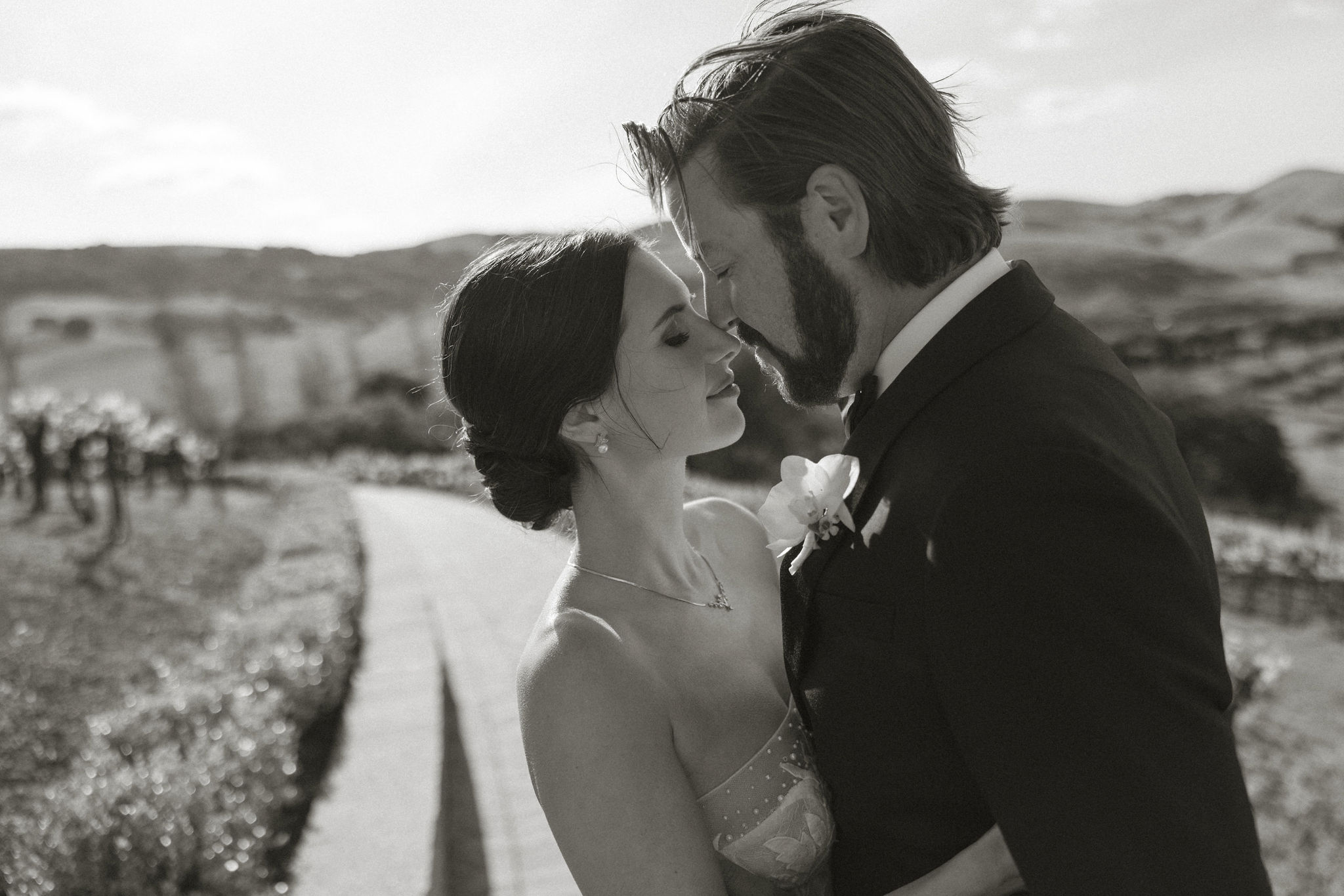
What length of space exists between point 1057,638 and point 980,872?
26.5 inches

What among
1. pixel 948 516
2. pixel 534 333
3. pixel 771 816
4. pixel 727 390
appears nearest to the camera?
pixel 948 516

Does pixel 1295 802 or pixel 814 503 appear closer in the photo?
pixel 814 503

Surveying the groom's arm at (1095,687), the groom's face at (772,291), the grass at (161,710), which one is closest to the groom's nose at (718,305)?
the groom's face at (772,291)

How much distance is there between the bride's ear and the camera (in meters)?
2.62

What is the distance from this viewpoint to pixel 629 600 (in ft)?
8.60

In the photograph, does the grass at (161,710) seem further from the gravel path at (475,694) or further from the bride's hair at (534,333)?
the bride's hair at (534,333)

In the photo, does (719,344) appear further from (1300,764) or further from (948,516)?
(1300,764)

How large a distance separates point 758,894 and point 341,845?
6.85 ft

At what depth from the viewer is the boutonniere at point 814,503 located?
183 cm

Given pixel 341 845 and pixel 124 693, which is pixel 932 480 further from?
pixel 124 693

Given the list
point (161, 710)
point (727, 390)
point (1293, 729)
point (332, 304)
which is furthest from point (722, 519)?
point (332, 304)

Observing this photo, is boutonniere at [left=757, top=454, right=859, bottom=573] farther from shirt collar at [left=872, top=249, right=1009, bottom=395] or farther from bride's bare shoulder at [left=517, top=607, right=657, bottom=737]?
bride's bare shoulder at [left=517, top=607, right=657, bottom=737]

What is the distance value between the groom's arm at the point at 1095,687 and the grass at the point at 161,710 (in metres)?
3.16

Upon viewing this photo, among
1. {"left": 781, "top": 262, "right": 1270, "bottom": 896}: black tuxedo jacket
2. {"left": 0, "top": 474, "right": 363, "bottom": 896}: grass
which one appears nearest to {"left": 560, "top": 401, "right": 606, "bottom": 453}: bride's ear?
{"left": 781, "top": 262, "right": 1270, "bottom": 896}: black tuxedo jacket
